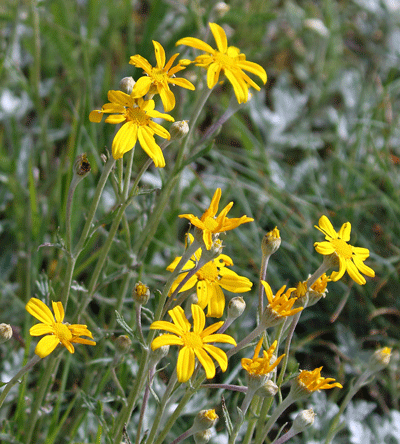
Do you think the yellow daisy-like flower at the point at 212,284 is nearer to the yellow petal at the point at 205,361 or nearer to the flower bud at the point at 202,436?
the yellow petal at the point at 205,361

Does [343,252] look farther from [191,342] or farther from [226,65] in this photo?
[226,65]

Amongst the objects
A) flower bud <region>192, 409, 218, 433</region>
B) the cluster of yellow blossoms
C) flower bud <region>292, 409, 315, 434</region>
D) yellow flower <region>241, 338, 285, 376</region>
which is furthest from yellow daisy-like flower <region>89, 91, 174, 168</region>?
flower bud <region>292, 409, 315, 434</region>

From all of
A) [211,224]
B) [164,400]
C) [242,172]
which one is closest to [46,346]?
[164,400]

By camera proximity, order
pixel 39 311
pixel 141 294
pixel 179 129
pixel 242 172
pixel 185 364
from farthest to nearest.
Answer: pixel 242 172
pixel 179 129
pixel 141 294
pixel 39 311
pixel 185 364

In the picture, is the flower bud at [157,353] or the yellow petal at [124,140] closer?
the yellow petal at [124,140]

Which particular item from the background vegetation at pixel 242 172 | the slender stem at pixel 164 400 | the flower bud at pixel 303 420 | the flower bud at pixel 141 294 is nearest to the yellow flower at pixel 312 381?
the flower bud at pixel 303 420
